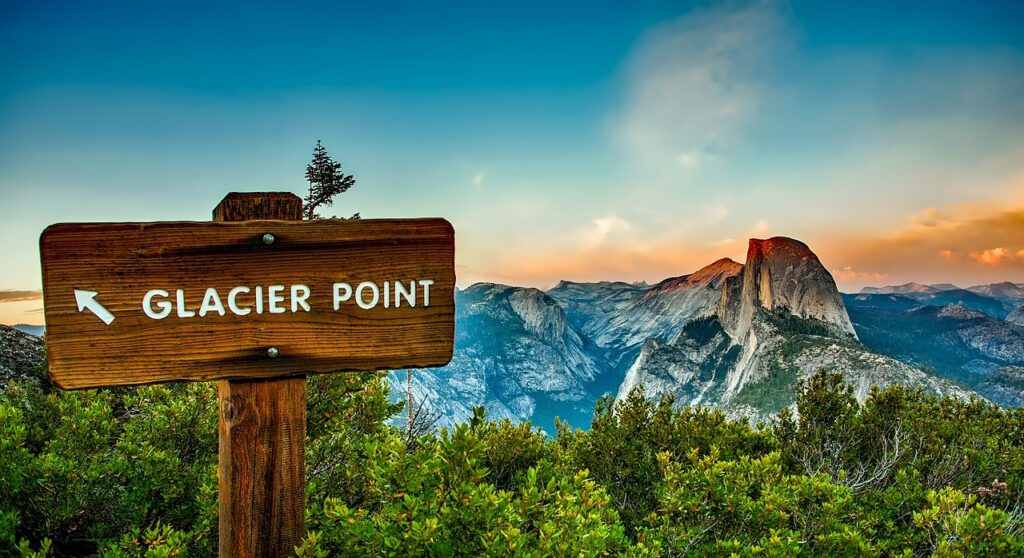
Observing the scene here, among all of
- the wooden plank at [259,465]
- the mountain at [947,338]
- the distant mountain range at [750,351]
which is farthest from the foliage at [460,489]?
the mountain at [947,338]

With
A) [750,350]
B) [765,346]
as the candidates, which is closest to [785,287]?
[750,350]

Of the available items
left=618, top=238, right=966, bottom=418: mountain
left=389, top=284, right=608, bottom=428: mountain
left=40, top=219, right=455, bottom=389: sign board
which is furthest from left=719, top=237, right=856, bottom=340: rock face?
left=40, top=219, right=455, bottom=389: sign board

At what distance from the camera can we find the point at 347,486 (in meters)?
4.05

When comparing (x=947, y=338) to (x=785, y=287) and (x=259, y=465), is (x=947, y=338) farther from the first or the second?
(x=259, y=465)

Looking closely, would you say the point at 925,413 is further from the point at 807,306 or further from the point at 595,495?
the point at 807,306

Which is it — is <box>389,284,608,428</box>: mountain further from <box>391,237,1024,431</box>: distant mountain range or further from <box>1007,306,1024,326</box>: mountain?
<box>1007,306,1024,326</box>: mountain

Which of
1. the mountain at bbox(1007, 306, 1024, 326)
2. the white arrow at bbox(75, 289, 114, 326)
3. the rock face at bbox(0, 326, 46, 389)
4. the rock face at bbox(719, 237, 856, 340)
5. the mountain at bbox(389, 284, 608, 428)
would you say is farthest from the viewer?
the mountain at bbox(1007, 306, 1024, 326)

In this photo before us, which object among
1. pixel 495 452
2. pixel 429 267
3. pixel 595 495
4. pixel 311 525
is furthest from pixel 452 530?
pixel 495 452

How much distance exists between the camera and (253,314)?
2104 mm

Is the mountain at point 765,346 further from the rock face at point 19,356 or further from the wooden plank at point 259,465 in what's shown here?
the wooden plank at point 259,465

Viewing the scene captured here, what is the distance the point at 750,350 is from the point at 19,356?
119662 mm

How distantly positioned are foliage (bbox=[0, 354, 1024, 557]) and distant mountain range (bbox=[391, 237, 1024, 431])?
7516 cm

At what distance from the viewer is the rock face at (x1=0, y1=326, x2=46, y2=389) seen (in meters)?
7.40

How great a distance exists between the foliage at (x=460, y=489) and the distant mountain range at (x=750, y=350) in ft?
247
